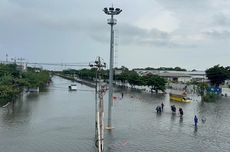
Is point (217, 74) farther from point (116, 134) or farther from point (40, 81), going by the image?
point (116, 134)

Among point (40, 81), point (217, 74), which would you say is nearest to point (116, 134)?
point (40, 81)

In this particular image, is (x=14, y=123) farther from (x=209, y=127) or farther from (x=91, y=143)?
(x=209, y=127)

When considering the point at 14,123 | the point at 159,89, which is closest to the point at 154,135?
the point at 14,123

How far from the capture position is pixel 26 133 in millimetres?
25750

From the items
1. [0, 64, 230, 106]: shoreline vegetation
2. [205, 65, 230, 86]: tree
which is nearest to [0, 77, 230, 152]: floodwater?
[0, 64, 230, 106]: shoreline vegetation

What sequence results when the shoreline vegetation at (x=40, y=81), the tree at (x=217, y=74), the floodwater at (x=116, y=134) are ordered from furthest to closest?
the tree at (x=217, y=74)
the shoreline vegetation at (x=40, y=81)
the floodwater at (x=116, y=134)

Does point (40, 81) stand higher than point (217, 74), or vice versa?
point (217, 74)

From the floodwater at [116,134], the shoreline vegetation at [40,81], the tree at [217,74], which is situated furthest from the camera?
the tree at [217,74]

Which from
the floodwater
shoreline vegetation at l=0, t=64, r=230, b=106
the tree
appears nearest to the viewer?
the floodwater

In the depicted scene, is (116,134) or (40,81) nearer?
(116,134)

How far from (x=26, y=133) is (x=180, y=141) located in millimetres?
10608

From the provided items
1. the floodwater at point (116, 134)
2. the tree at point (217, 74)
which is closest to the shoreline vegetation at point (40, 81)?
the tree at point (217, 74)

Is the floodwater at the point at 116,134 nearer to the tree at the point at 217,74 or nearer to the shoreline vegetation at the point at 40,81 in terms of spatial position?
the shoreline vegetation at the point at 40,81

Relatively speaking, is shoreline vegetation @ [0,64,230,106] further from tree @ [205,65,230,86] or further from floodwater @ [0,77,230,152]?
floodwater @ [0,77,230,152]
